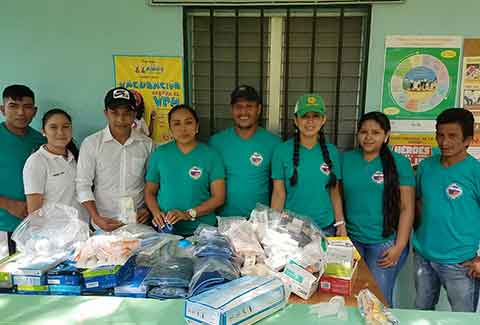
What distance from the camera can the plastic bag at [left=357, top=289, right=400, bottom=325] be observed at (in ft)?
3.50

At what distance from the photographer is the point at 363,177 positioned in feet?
6.34

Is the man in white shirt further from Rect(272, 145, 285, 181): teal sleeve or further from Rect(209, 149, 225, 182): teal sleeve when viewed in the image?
Rect(272, 145, 285, 181): teal sleeve

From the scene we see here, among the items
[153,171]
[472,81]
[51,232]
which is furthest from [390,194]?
[51,232]

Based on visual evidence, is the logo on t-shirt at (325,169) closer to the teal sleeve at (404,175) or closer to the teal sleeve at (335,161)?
the teal sleeve at (335,161)

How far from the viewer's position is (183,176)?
199cm

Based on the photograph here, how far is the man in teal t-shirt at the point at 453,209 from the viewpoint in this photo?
1767 millimetres

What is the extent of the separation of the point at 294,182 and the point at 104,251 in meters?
1.03

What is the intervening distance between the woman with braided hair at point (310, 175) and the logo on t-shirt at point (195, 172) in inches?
16.6

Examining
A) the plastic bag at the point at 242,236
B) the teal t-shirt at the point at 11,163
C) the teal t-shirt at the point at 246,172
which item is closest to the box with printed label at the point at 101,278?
the plastic bag at the point at 242,236

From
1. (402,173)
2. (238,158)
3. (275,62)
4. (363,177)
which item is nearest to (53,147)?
(238,158)

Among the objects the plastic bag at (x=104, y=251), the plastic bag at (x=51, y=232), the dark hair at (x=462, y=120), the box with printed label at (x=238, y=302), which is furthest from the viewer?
the dark hair at (x=462, y=120)

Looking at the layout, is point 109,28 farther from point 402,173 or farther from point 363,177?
point 402,173

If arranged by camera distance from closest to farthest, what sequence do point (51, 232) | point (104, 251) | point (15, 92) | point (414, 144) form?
point (104, 251), point (51, 232), point (15, 92), point (414, 144)

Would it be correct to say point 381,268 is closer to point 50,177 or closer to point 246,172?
point 246,172
